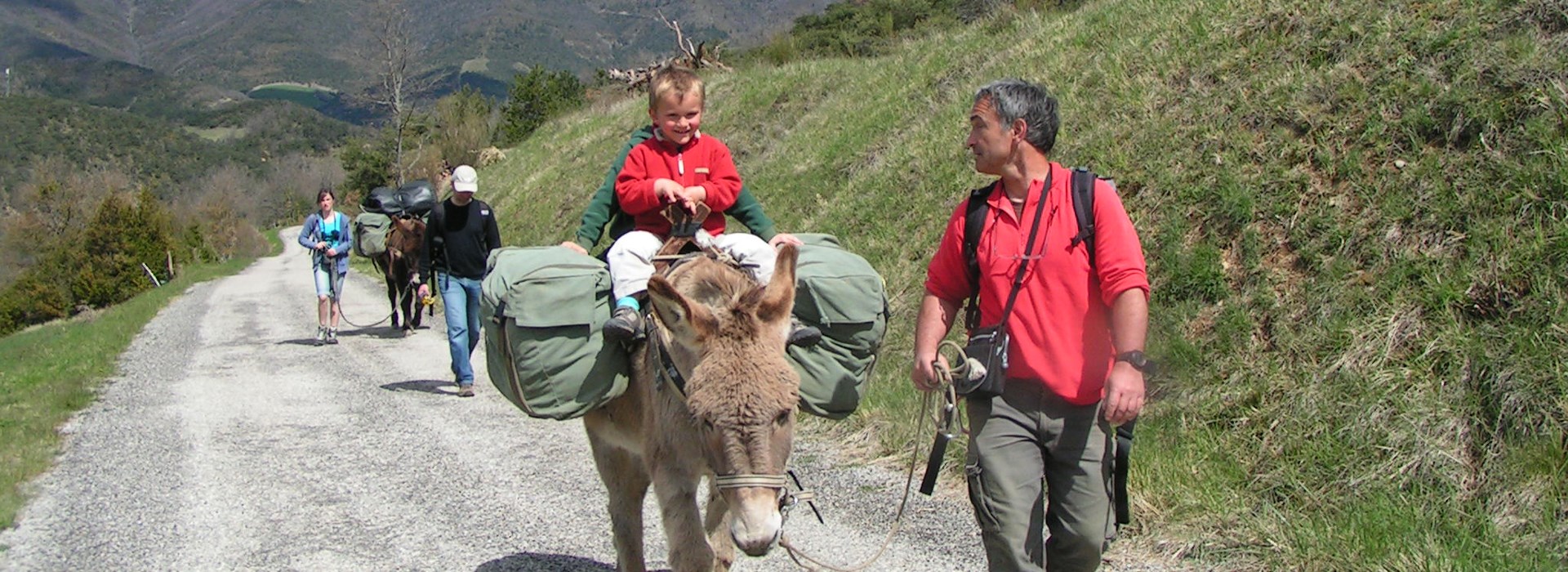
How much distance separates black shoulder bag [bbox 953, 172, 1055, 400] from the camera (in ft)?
11.3

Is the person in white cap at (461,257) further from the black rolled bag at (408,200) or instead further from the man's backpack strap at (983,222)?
the man's backpack strap at (983,222)

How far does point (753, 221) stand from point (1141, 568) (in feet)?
7.85

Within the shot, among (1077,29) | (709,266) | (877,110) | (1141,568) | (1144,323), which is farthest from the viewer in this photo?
(877,110)

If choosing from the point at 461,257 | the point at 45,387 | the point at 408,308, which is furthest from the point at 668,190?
the point at 408,308

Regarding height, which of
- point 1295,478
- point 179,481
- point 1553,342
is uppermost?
point 1553,342

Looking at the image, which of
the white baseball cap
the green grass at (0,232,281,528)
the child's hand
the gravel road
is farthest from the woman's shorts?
the child's hand

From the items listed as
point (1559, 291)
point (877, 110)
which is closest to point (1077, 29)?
point (877, 110)

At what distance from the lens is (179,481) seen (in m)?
7.48

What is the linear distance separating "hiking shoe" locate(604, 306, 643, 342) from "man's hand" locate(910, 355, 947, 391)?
1036 millimetres

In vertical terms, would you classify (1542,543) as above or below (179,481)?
above

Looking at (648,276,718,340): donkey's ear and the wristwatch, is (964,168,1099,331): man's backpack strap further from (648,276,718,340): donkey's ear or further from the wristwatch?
(648,276,718,340): donkey's ear

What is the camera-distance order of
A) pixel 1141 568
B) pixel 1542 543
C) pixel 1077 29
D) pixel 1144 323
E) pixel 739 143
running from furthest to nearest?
pixel 739 143 → pixel 1077 29 → pixel 1141 568 → pixel 1542 543 → pixel 1144 323

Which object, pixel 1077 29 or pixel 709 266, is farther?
pixel 1077 29

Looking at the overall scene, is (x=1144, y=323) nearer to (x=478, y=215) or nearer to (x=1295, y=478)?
(x=1295, y=478)
